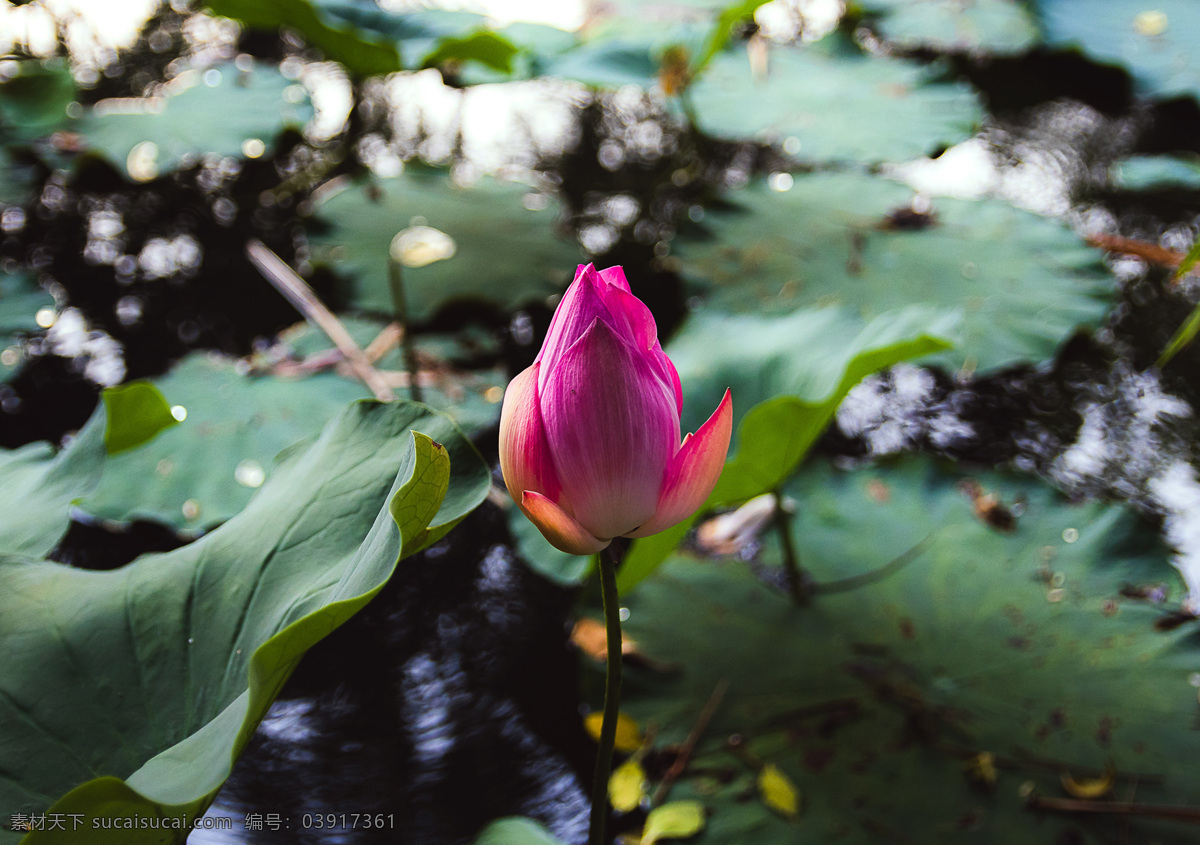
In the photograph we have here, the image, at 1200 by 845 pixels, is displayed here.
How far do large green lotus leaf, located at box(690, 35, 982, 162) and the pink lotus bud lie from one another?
1261 millimetres

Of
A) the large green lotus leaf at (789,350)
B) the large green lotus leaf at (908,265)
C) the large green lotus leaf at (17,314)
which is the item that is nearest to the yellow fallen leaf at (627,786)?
the large green lotus leaf at (789,350)

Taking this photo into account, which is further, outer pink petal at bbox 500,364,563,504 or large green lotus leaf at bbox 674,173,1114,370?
large green lotus leaf at bbox 674,173,1114,370

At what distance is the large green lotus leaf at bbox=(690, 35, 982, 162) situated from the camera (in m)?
1.53

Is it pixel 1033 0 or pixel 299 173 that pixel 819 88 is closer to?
pixel 1033 0

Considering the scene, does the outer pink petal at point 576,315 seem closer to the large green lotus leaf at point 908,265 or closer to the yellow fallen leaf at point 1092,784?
the yellow fallen leaf at point 1092,784

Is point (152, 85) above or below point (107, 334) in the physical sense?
above

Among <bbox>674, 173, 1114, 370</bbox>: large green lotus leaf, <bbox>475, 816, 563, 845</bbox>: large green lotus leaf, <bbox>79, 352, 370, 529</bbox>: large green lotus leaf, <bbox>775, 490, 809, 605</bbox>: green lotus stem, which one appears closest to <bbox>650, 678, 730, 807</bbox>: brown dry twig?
<bbox>775, 490, 809, 605</bbox>: green lotus stem

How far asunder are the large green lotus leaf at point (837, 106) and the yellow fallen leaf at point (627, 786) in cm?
120

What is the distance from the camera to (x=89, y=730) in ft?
1.59

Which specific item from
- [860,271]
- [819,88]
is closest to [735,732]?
[860,271]

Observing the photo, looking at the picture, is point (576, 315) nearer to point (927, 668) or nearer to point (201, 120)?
point (927, 668)

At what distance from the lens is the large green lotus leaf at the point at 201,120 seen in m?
1.47

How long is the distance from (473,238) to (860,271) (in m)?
0.74

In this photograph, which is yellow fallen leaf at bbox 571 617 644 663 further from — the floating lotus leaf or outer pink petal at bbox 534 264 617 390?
the floating lotus leaf
